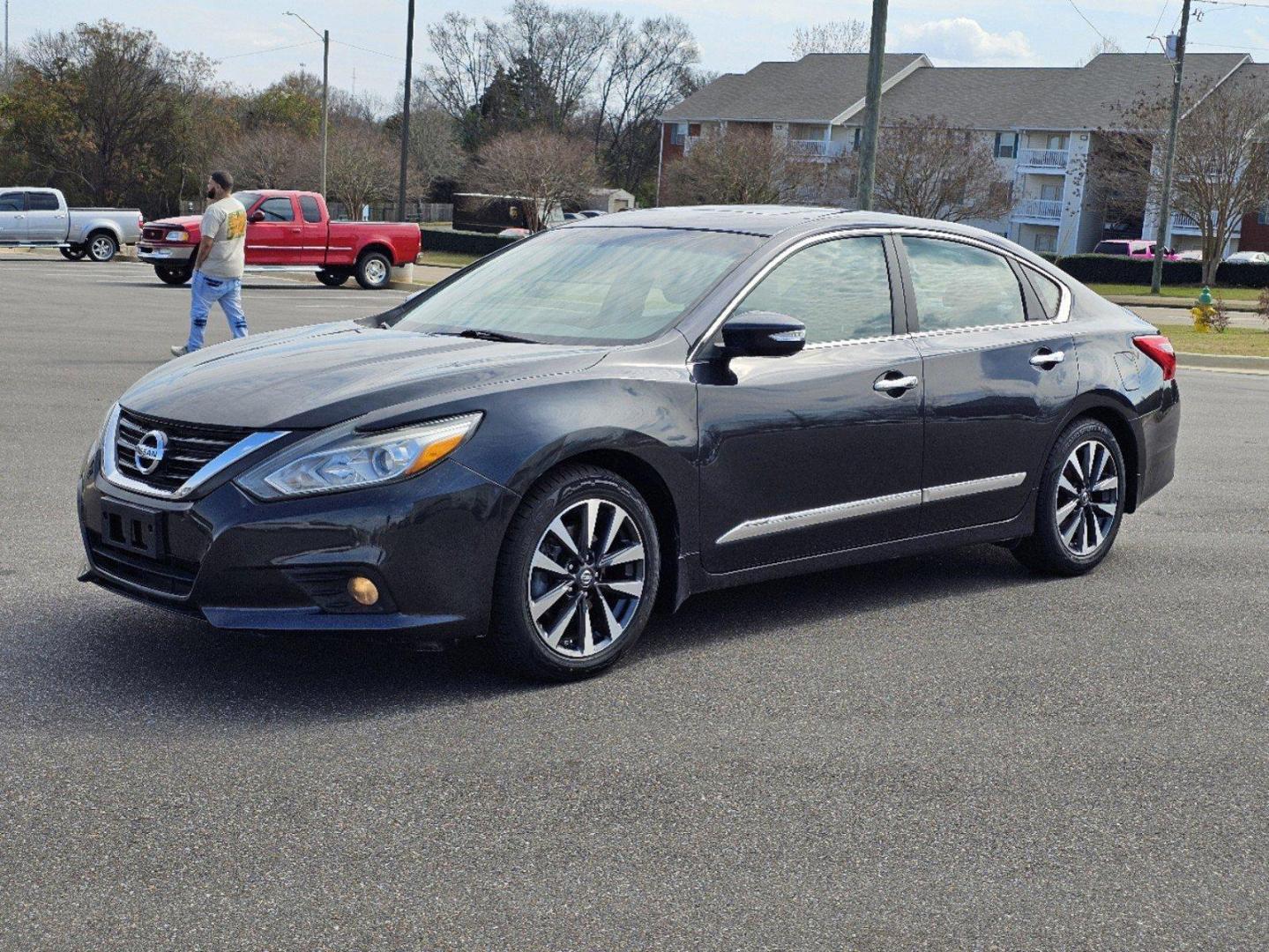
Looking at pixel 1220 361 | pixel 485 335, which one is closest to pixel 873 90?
pixel 1220 361

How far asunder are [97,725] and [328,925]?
60.8 inches

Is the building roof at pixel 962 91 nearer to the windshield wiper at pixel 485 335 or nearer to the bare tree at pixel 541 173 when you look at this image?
the bare tree at pixel 541 173

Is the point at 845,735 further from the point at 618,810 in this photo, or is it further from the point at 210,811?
the point at 210,811

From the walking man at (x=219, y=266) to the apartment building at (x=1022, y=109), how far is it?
59.5m

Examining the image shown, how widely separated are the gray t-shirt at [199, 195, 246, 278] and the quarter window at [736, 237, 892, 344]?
29.9 feet

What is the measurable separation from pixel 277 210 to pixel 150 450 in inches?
1071

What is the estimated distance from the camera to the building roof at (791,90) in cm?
8275

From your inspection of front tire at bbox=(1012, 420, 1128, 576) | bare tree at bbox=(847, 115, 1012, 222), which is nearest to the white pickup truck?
bare tree at bbox=(847, 115, 1012, 222)

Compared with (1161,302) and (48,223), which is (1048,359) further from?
(48,223)

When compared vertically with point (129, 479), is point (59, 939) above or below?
below

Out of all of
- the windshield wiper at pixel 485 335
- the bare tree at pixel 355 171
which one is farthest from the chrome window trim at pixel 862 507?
the bare tree at pixel 355 171

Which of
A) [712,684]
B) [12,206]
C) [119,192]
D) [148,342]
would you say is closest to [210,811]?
[712,684]

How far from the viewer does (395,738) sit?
15.0ft

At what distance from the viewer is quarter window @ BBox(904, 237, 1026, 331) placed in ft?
20.9
